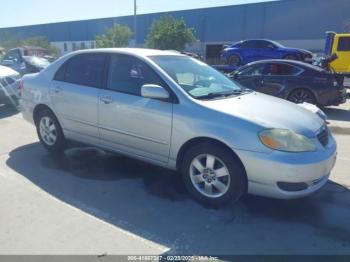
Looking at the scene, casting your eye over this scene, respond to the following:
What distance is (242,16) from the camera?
1738 inches

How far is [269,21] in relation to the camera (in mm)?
41812

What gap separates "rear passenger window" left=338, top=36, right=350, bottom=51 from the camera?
45.0 ft

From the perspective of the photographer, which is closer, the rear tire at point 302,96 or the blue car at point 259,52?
the rear tire at point 302,96

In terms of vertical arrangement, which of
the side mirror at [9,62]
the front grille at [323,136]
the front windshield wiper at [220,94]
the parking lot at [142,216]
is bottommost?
the parking lot at [142,216]

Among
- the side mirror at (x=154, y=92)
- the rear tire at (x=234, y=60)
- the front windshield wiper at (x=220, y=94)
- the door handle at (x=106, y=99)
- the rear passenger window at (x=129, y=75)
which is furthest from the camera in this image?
the rear tire at (x=234, y=60)

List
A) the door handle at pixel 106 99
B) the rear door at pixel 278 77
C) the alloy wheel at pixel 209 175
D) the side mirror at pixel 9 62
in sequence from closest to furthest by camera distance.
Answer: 1. the alloy wheel at pixel 209 175
2. the door handle at pixel 106 99
3. the rear door at pixel 278 77
4. the side mirror at pixel 9 62

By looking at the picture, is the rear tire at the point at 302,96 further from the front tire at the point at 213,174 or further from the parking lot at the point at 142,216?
the front tire at the point at 213,174

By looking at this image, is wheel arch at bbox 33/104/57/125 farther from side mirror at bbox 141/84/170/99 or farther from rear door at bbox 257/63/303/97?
rear door at bbox 257/63/303/97

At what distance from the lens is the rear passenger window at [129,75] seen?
13.2ft

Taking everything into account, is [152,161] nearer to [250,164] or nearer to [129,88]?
[129,88]

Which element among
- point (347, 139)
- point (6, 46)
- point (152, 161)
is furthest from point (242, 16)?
point (152, 161)

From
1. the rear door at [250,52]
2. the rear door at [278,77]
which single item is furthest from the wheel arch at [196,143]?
the rear door at [250,52]

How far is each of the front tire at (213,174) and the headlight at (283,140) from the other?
0.37m

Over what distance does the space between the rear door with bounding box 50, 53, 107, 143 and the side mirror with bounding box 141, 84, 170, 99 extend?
0.93 meters
